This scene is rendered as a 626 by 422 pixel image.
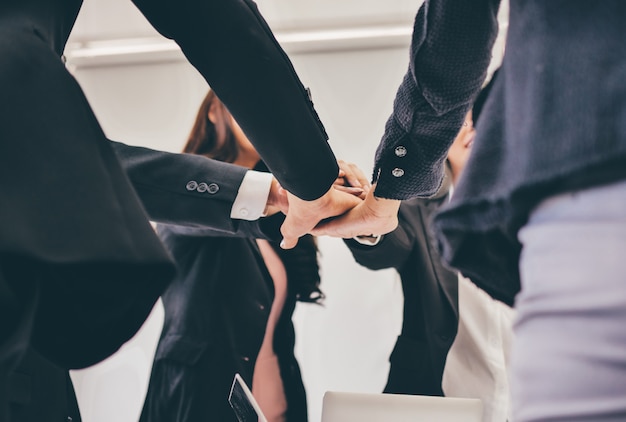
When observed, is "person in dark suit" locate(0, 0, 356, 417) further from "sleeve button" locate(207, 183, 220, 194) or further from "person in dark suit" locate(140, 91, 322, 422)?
"person in dark suit" locate(140, 91, 322, 422)

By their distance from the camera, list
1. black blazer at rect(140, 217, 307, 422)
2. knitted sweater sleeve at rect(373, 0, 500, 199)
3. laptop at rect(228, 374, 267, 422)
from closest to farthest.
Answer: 1. knitted sweater sleeve at rect(373, 0, 500, 199)
2. laptop at rect(228, 374, 267, 422)
3. black blazer at rect(140, 217, 307, 422)

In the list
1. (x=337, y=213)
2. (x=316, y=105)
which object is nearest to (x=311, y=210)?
(x=337, y=213)

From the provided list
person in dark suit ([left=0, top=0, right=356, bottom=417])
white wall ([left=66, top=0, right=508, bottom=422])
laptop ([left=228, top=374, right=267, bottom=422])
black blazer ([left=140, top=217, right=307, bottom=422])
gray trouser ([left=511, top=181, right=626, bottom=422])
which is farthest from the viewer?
white wall ([left=66, top=0, right=508, bottom=422])

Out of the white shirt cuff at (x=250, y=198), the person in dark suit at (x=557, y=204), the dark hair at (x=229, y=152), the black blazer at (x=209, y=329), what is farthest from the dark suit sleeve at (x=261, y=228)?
the person in dark suit at (x=557, y=204)

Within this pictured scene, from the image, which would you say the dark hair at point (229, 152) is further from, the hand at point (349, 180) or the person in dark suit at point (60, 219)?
the person in dark suit at point (60, 219)

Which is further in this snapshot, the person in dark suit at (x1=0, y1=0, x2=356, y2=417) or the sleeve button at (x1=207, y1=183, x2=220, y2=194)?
the sleeve button at (x1=207, y1=183, x2=220, y2=194)

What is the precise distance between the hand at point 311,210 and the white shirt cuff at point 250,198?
55mm

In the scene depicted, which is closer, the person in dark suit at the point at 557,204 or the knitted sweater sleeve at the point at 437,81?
the person in dark suit at the point at 557,204

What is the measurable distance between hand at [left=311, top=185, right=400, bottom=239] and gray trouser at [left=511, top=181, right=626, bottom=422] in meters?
0.80

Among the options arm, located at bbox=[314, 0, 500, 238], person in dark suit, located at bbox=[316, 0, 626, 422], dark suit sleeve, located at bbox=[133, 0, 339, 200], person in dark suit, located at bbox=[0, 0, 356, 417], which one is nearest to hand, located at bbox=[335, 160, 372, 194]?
arm, located at bbox=[314, 0, 500, 238]

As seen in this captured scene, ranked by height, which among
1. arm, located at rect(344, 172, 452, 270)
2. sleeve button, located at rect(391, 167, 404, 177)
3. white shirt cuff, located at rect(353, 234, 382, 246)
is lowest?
arm, located at rect(344, 172, 452, 270)

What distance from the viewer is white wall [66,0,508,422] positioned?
91.4 inches

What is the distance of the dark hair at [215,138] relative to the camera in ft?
5.96

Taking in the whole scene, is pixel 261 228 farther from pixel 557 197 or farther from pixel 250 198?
pixel 557 197
